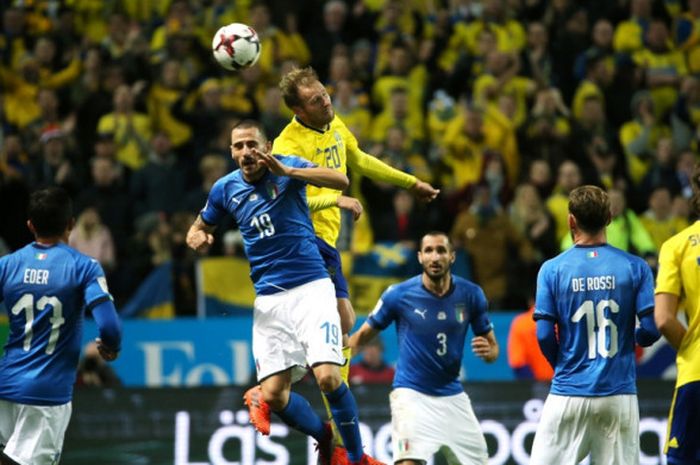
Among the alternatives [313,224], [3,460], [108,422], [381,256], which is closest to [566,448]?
[313,224]

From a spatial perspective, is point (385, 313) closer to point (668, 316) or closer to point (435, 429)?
point (435, 429)

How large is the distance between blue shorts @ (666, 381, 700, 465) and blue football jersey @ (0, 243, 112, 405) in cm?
346

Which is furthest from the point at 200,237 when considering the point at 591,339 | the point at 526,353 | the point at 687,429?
the point at 526,353

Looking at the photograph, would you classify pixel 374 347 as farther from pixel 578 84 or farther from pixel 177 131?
pixel 578 84

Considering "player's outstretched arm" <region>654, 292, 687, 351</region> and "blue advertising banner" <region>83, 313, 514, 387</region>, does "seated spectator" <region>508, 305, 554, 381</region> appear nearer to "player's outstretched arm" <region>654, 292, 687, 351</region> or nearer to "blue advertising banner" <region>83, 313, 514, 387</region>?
"blue advertising banner" <region>83, 313, 514, 387</region>

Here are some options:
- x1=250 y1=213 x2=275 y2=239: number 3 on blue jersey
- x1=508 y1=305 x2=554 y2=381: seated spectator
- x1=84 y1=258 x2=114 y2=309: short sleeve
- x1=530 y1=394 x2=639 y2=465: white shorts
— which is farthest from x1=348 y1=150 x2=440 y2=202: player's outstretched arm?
x1=508 y1=305 x2=554 y2=381: seated spectator

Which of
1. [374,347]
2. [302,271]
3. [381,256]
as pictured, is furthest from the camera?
[381,256]

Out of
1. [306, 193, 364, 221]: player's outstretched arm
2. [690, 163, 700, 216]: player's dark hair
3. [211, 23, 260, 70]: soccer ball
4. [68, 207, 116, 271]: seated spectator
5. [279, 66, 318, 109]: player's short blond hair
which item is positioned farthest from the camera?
[68, 207, 116, 271]: seated spectator

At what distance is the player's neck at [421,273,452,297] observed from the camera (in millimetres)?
10727

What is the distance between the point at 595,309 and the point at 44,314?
3367 mm

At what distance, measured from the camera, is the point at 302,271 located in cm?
888

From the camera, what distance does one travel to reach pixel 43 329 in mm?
8516

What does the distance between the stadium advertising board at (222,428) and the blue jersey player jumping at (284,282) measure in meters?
2.85

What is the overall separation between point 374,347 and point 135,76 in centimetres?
551
